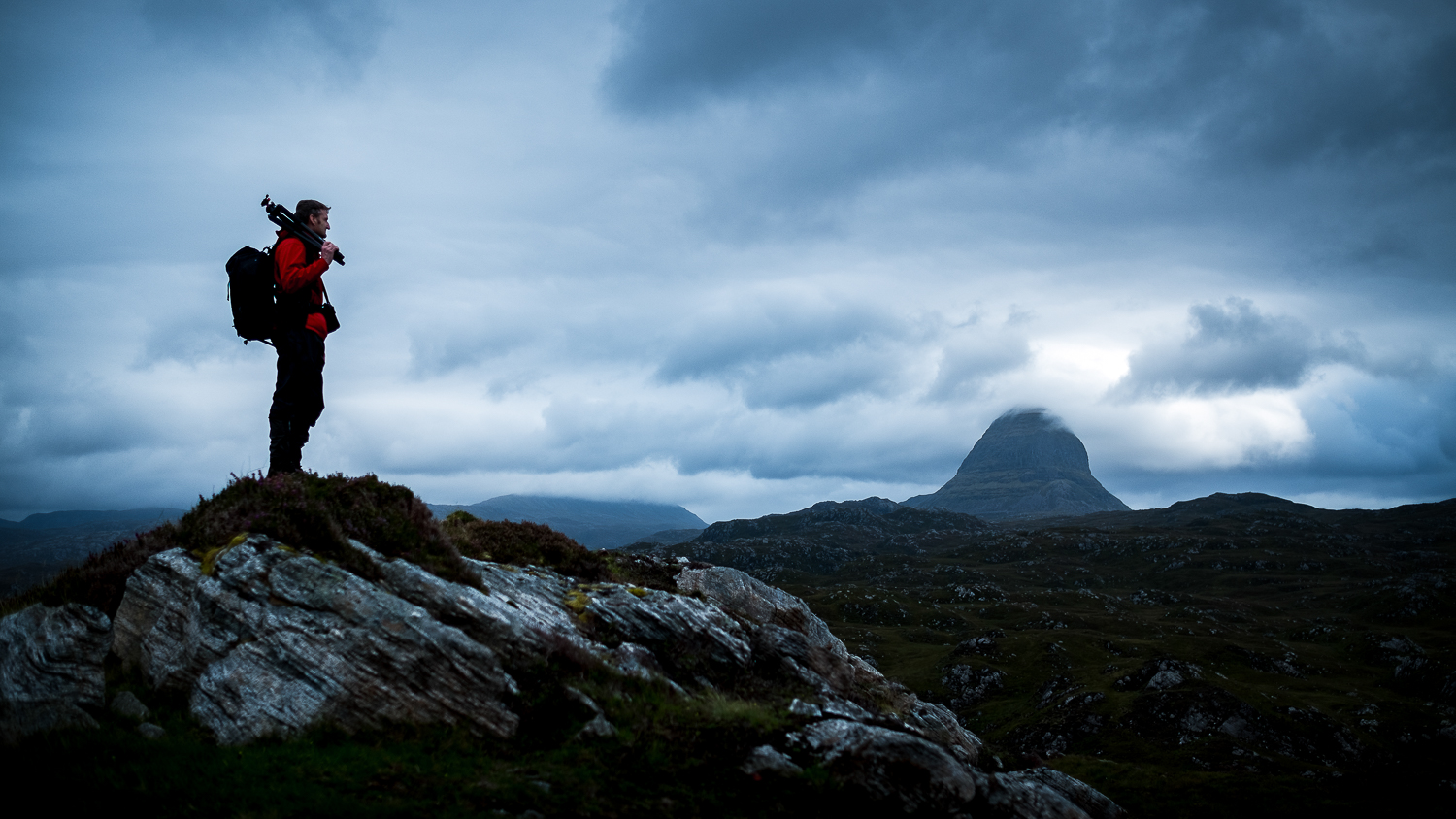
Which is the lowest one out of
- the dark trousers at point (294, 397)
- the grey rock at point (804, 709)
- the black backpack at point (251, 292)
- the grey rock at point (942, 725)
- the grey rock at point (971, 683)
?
the grey rock at point (971, 683)

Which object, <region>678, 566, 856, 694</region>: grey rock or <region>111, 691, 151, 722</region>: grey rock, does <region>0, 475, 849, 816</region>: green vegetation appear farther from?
<region>678, 566, 856, 694</region>: grey rock

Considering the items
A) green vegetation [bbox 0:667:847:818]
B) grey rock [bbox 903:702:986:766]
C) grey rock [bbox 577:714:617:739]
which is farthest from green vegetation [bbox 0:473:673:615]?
grey rock [bbox 903:702:986:766]

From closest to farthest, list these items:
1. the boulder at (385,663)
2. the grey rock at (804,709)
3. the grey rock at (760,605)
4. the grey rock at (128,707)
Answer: the grey rock at (128,707) < the boulder at (385,663) < the grey rock at (804,709) < the grey rock at (760,605)

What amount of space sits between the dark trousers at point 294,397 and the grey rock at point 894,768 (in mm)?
15613

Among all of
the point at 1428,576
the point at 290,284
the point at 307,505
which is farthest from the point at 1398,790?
the point at 1428,576

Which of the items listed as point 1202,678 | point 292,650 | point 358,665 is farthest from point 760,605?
point 1202,678

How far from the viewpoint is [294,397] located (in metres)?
19.1

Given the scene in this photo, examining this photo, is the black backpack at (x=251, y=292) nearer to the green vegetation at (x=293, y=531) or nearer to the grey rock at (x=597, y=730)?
the green vegetation at (x=293, y=531)

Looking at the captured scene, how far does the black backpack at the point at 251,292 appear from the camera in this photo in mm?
18156

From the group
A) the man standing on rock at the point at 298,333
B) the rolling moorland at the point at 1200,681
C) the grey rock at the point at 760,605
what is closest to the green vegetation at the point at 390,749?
the man standing on rock at the point at 298,333

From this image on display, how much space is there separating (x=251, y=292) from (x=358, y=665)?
10100 millimetres

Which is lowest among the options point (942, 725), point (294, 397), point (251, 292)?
point (942, 725)

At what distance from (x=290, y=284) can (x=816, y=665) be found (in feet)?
64.8

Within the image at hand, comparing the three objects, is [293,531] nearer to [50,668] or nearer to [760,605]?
[50,668]
